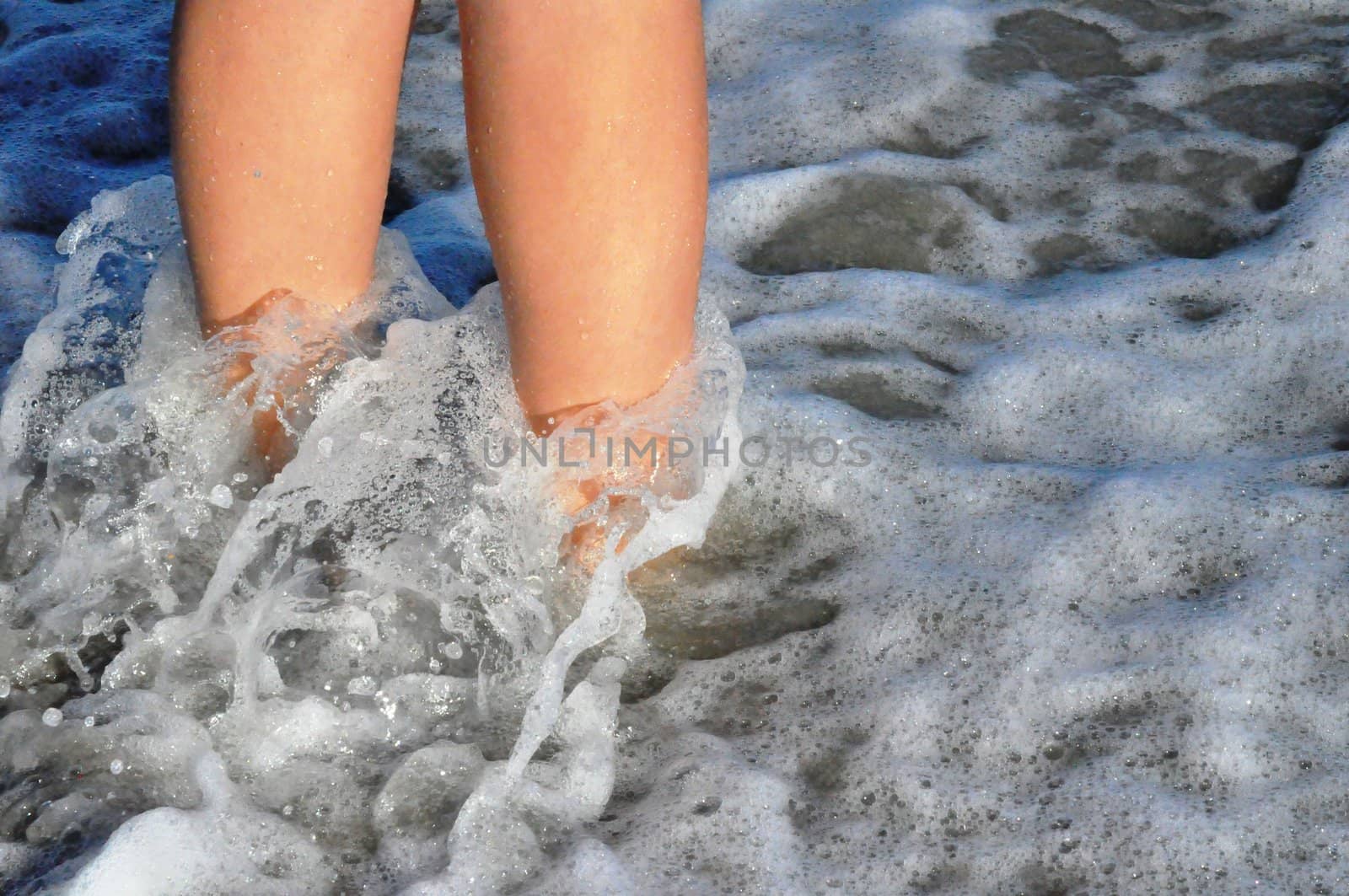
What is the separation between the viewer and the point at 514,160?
1264 millimetres

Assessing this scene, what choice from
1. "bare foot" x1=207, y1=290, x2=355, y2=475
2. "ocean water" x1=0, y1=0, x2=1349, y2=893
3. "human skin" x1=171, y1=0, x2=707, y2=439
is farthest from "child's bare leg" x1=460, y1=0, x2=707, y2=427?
"bare foot" x1=207, y1=290, x2=355, y2=475

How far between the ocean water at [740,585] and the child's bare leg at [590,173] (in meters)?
0.12

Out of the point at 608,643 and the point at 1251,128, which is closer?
the point at 608,643

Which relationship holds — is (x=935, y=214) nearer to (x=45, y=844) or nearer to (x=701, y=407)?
(x=701, y=407)

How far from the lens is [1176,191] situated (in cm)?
221

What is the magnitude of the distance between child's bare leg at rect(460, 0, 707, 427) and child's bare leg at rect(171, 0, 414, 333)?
14 cm

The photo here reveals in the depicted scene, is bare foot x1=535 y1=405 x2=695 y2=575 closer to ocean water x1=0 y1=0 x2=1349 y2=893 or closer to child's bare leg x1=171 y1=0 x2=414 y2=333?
ocean water x1=0 y1=0 x2=1349 y2=893

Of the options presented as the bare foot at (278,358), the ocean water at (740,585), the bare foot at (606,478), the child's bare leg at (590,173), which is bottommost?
the ocean water at (740,585)

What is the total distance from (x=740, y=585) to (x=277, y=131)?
0.72 meters

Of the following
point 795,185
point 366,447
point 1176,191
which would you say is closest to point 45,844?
point 366,447

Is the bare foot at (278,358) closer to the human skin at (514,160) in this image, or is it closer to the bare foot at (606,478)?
the human skin at (514,160)

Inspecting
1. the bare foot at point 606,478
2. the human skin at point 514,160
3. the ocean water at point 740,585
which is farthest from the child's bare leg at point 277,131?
the bare foot at point 606,478

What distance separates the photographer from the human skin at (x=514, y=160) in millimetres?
1235

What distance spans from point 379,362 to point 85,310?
489mm
